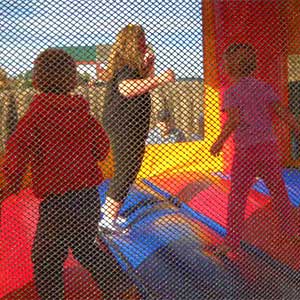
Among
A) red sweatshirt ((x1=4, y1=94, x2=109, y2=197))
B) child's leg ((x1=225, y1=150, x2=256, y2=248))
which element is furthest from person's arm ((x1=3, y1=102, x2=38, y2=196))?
child's leg ((x1=225, y1=150, x2=256, y2=248))

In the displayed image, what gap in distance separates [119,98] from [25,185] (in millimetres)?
326

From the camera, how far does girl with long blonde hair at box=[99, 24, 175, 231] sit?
1.08m

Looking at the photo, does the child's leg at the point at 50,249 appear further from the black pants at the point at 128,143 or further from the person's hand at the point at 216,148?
the person's hand at the point at 216,148

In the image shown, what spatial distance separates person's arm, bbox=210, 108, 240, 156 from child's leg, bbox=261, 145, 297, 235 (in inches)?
4.4

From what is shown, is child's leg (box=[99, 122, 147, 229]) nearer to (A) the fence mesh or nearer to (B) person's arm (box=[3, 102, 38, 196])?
A: (A) the fence mesh

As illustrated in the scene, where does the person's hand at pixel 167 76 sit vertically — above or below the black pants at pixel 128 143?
above

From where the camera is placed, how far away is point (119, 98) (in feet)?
3.75

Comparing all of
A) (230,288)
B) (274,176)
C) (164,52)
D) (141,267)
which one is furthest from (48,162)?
(274,176)

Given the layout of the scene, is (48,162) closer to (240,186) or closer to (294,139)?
(240,186)

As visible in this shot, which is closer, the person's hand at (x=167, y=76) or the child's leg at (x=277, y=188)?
the person's hand at (x=167, y=76)

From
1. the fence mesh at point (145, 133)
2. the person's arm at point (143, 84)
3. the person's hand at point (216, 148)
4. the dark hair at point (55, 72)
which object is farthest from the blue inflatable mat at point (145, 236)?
the dark hair at point (55, 72)

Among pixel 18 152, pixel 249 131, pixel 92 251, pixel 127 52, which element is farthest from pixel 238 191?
pixel 18 152

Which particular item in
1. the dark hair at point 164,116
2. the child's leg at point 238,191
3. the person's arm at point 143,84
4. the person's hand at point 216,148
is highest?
the person's arm at point 143,84

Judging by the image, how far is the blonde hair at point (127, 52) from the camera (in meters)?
1.05
